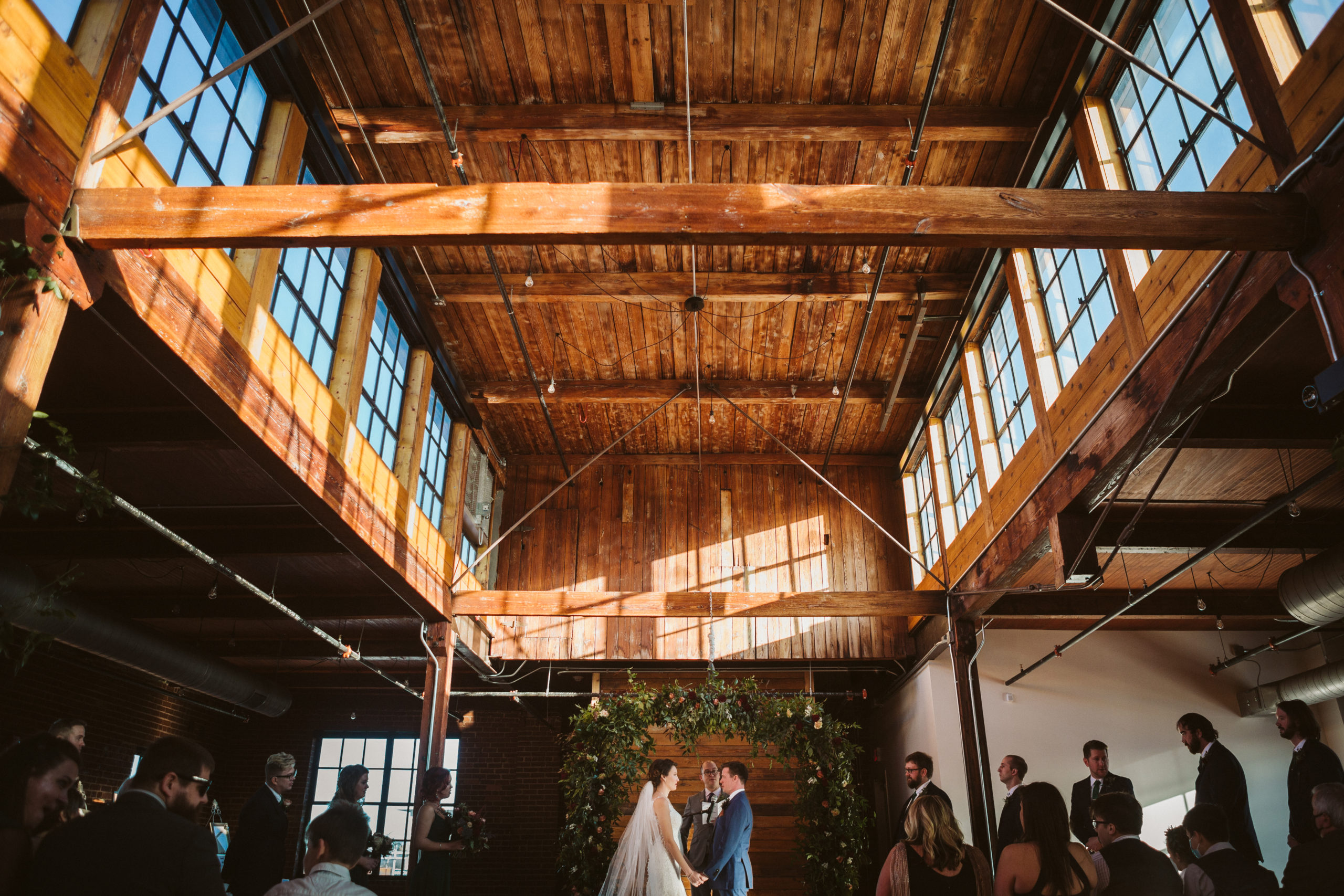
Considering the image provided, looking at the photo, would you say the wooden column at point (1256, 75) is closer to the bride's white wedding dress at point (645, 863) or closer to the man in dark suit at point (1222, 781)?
the man in dark suit at point (1222, 781)

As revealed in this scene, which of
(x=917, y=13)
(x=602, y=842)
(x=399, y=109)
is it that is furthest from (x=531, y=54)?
(x=602, y=842)

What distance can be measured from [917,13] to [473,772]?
11.8 m

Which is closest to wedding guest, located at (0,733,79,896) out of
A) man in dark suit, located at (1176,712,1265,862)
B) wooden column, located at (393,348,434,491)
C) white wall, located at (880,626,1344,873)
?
wooden column, located at (393,348,434,491)

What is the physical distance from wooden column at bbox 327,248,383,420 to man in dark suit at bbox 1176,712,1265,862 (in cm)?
667

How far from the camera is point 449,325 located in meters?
9.89

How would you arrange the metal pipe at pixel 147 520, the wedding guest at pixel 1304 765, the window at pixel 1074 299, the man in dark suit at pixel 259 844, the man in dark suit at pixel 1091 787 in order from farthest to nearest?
the man in dark suit at pixel 1091 787, the window at pixel 1074 299, the wedding guest at pixel 1304 765, the man in dark suit at pixel 259 844, the metal pipe at pixel 147 520

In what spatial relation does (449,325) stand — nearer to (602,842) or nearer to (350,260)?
(350,260)

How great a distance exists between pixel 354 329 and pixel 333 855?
525cm

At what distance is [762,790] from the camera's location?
12.7 m

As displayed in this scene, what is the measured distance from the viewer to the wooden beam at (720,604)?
9250 millimetres

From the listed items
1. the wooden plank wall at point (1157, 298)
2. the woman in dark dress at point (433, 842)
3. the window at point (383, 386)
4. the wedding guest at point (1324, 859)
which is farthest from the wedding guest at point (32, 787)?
the wooden plank wall at point (1157, 298)

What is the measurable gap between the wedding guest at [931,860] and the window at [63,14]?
5149 mm

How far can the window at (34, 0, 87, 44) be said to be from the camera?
12.7ft

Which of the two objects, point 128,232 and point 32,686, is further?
point 32,686
